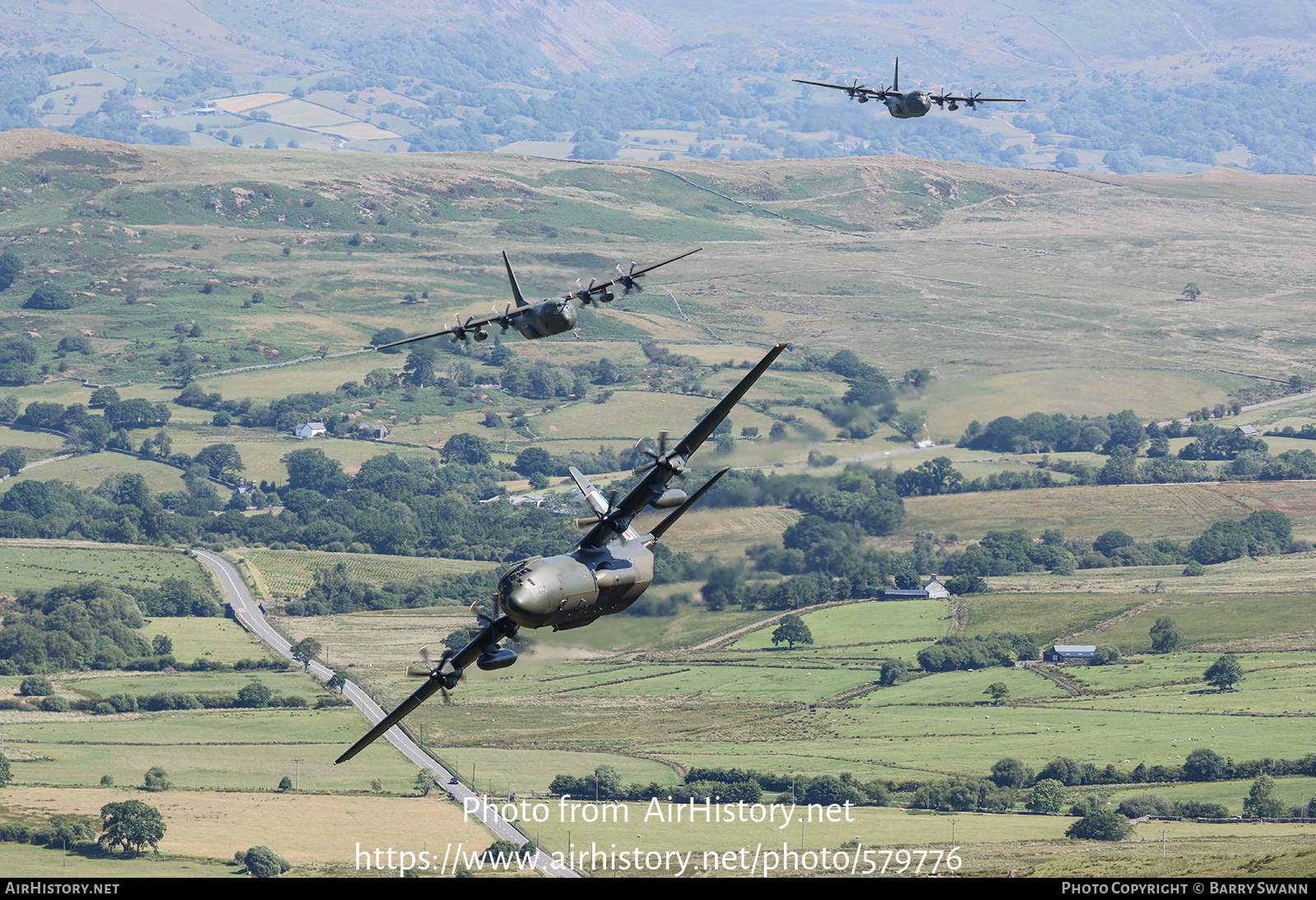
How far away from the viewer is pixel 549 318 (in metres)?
93.1

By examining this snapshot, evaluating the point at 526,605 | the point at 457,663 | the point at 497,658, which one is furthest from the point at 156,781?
the point at 526,605

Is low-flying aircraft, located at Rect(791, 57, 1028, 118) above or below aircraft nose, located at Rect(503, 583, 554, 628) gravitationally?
above

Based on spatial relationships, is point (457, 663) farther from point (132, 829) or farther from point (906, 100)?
point (132, 829)

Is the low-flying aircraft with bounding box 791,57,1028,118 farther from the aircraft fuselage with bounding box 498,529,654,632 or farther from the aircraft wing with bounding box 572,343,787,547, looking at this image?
the aircraft fuselage with bounding box 498,529,654,632

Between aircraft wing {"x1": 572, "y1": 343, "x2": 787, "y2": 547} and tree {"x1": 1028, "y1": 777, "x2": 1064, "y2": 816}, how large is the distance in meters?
124

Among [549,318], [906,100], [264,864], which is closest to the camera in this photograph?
[549,318]

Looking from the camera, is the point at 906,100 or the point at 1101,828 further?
the point at 1101,828

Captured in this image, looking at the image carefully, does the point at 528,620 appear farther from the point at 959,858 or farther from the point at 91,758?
the point at 91,758

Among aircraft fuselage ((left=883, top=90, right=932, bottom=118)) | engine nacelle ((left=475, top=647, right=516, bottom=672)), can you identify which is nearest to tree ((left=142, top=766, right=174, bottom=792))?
aircraft fuselage ((left=883, top=90, right=932, bottom=118))

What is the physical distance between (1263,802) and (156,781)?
11632 cm

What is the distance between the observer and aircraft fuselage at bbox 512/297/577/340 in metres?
92.8

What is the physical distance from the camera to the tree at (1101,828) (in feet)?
551

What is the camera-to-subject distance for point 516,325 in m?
96.3

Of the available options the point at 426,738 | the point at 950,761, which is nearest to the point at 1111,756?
the point at 950,761
